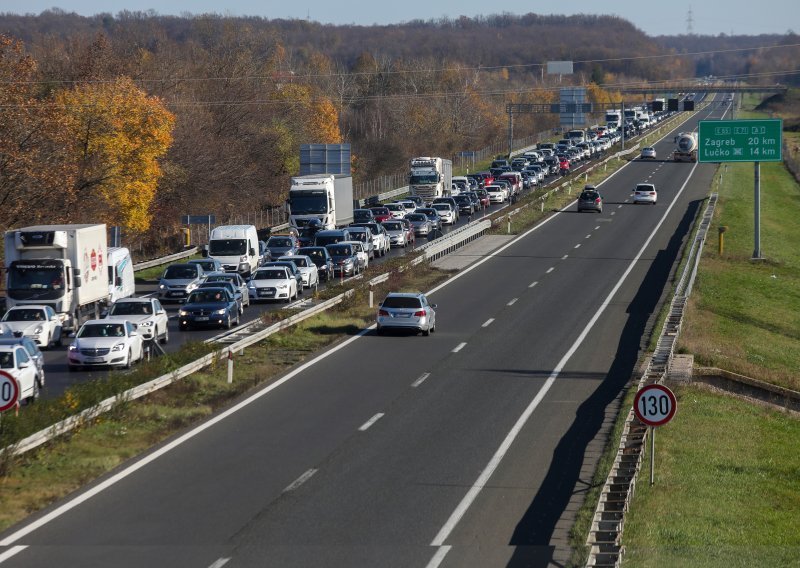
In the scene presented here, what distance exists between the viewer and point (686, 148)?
12038 centimetres

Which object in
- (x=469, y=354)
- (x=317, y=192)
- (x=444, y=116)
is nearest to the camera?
(x=469, y=354)

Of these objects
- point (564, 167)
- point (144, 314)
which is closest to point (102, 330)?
point (144, 314)

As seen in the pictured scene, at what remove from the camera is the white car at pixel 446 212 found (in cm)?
7862

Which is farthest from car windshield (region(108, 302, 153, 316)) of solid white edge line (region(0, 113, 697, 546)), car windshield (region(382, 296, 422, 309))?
car windshield (region(382, 296, 422, 309))

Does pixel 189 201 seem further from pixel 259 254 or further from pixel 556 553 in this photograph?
pixel 556 553

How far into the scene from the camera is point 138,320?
35844mm

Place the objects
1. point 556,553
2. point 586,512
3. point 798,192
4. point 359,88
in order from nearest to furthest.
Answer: point 556,553 < point 586,512 < point 798,192 < point 359,88

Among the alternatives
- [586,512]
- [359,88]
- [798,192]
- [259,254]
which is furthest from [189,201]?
[359,88]

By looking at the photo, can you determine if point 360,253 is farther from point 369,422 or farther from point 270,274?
point 369,422

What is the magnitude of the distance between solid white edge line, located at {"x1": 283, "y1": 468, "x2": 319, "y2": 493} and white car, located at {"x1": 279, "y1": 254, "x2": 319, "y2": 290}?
96.4ft

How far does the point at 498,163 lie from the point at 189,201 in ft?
153

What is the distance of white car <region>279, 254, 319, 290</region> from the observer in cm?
5077

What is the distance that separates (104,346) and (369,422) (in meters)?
9.17

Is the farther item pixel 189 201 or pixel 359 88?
pixel 359 88
